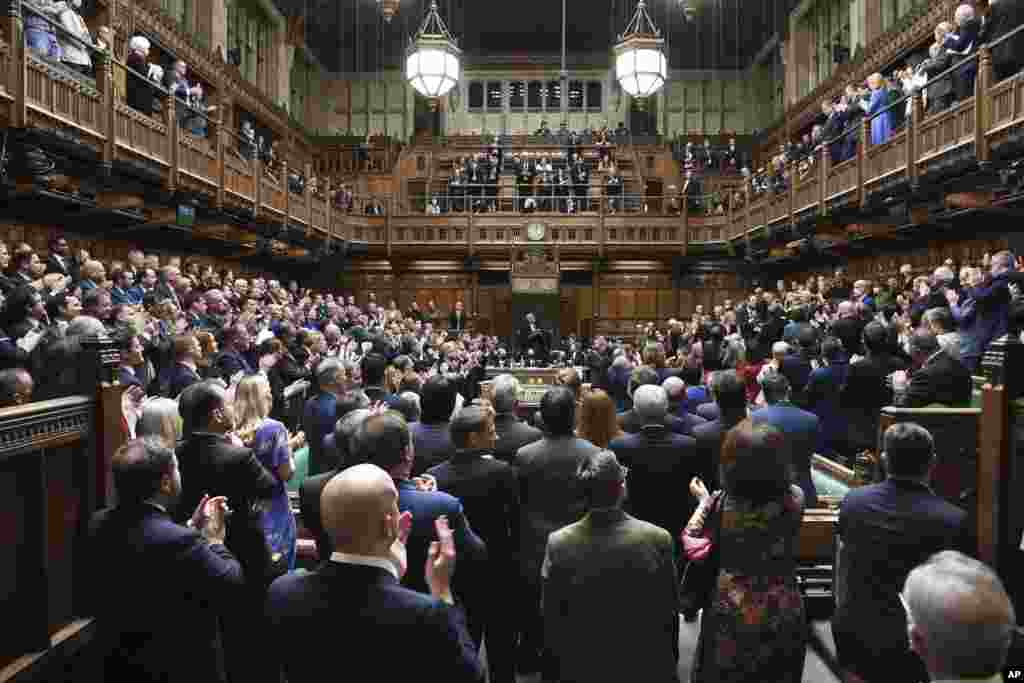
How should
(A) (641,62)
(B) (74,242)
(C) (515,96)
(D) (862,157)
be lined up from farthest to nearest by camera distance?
(C) (515,96)
(D) (862,157)
(B) (74,242)
(A) (641,62)

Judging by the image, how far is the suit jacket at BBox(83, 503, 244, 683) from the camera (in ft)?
7.82

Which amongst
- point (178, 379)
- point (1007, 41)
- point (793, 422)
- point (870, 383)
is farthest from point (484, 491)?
point (1007, 41)

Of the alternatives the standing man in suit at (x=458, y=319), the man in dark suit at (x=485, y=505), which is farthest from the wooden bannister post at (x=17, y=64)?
the standing man in suit at (x=458, y=319)

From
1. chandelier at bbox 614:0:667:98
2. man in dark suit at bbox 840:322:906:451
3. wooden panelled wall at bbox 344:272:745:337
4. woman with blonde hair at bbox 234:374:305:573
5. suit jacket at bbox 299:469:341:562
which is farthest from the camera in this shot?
wooden panelled wall at bbox 344:272:745:337

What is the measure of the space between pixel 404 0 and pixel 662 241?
911 centimetres

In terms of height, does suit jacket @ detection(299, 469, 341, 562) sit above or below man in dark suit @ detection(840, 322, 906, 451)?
below

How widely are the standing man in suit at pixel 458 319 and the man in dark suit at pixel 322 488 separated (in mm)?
16334

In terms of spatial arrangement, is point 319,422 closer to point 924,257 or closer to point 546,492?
point 546,492

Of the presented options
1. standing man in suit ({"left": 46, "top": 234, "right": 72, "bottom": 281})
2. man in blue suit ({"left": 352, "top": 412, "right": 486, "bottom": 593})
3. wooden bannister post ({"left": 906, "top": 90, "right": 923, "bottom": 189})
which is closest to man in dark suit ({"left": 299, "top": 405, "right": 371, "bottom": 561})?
man in blue suit ({"left": 352, "top": 412, "right": 486, "bottom": 593})

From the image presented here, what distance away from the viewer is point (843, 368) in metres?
6.11

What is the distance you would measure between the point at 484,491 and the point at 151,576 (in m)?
1.33

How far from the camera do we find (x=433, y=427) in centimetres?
393

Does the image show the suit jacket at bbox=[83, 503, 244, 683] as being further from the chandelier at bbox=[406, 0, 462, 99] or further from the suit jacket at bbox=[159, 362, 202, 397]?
the chandelier at bbox=[406, 0, 462, 99]

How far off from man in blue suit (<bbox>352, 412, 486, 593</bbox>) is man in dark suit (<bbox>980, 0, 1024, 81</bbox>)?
8.41 m
